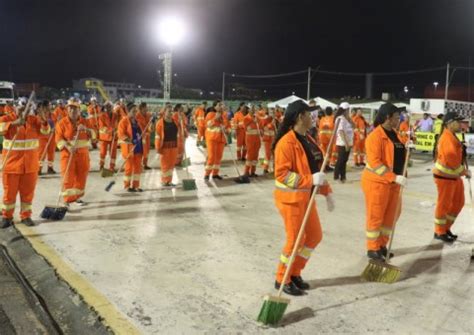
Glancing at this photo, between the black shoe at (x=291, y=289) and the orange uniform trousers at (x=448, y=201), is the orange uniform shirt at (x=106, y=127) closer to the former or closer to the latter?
the orange uniform trousers at (x=448, y=201)

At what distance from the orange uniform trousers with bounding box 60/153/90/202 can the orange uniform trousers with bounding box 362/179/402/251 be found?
4.91 metres

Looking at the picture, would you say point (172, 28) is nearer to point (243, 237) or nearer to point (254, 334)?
point (243, 237)

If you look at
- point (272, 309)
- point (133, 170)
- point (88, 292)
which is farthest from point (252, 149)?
point (272, 309)

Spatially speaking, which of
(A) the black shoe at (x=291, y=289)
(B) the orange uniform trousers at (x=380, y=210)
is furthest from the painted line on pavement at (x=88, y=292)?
(B) the orange uniform trousers at (x=380, y=210)

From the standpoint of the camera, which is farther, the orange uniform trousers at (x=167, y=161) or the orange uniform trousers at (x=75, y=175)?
the orange uniform trousers at (x=167, y=161)

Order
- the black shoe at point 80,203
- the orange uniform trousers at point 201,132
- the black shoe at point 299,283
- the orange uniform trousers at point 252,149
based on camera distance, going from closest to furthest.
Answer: the black shoe at point 299,283 < the black shoe at point 80,203 < the orange uniform trousers at point 252,149 < the orange uniform trousers at point 201,132

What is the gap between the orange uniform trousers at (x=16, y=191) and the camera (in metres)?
6.80

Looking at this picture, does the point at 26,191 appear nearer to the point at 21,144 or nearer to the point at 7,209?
the point at 7,209

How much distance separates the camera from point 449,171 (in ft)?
21.3

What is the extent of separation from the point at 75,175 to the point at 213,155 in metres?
4.07

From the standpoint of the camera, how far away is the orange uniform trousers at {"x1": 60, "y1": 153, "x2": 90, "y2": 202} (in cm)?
801

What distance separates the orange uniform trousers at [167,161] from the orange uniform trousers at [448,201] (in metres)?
5.76

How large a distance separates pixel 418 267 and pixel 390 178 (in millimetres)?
1240

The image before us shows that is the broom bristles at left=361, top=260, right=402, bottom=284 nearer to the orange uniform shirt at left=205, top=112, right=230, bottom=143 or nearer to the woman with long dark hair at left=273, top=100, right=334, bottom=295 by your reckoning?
the woman with long dark hair at left=273, top=100, right=334, bottom=295
